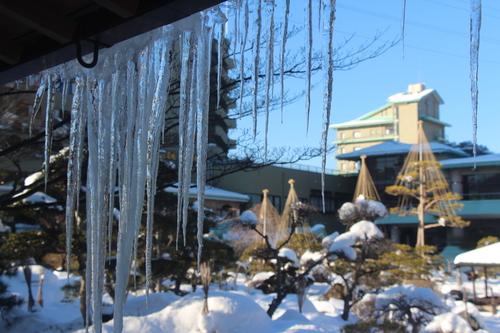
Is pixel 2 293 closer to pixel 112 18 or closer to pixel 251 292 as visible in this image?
pixel 112 18

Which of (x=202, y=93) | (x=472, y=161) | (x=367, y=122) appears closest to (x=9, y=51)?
(x=202, y=93)

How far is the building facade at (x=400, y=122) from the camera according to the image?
36.4 meters

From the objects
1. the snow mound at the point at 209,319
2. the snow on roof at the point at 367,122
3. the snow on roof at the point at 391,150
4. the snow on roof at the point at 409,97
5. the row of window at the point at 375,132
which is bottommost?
the snow mound at the point at 209,319

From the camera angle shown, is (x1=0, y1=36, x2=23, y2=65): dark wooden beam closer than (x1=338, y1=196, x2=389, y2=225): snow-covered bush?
Yes

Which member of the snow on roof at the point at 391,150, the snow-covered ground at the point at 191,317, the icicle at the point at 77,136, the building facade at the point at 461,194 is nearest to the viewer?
the icicle at the point at 77,136

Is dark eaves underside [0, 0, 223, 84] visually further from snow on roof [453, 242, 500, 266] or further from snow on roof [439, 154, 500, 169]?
snow on roof [439, 154, 500, 169]

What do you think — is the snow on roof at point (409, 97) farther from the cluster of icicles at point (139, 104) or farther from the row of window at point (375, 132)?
the cluster of icicles at point (139, 104)

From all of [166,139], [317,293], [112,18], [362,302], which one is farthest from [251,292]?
[112,18]

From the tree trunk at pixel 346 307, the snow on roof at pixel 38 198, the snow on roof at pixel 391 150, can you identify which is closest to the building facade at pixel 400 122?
the snow on roof at pixel 391 150

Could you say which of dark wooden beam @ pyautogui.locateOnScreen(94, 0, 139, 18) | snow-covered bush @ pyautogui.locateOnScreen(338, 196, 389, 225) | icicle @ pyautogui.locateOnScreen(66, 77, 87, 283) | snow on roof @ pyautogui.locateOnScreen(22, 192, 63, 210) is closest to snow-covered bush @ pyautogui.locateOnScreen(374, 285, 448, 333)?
snow-covered bush @ pyautogui.locateOnScreen(338, 196, 389, 225)

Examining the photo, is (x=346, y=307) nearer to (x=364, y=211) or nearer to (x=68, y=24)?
(x=364, y=211)

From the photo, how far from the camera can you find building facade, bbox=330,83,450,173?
119 feet

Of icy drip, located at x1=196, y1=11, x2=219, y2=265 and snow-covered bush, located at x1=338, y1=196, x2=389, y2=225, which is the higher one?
icy drip, located at x1=196, y1=11, x2=219, y2=265

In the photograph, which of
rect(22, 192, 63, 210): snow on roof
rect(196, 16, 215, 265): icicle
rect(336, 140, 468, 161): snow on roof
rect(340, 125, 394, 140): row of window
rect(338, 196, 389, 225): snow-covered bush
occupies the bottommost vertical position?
rect(338, 196, 389, 225): snow-covered bush
